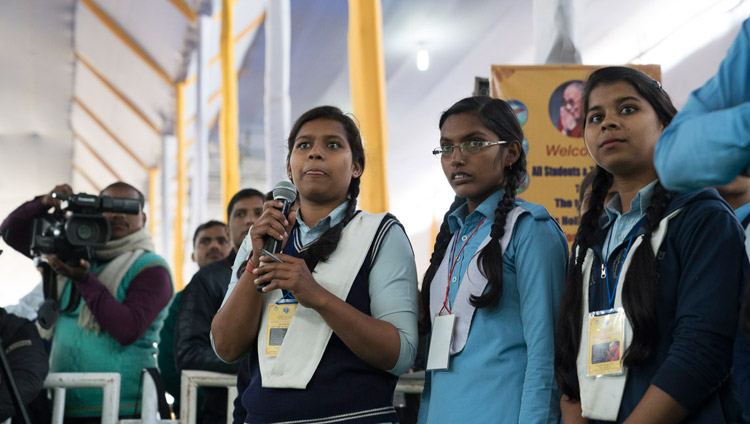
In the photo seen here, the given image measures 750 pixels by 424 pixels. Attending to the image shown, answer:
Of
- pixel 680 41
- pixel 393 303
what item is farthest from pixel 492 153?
pixel 680 41

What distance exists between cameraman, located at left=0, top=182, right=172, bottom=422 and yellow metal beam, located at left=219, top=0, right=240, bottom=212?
11.5 feet

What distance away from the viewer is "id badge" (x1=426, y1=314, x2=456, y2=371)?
5.64ft

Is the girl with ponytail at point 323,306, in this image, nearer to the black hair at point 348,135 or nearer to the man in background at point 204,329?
the black hair at point 348,135

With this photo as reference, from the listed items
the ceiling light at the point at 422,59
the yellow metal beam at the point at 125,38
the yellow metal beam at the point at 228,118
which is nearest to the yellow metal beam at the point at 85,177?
the yellow metal beam at the point at 125,38

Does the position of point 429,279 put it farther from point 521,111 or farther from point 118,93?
point 118,93

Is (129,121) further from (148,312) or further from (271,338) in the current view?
(271,338)

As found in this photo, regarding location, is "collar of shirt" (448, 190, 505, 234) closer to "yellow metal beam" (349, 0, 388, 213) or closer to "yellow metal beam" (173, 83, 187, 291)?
"yellow metal beam" (349, 0, 388, 213)

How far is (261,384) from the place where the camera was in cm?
172

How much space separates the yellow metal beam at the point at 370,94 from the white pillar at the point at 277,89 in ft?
5.15

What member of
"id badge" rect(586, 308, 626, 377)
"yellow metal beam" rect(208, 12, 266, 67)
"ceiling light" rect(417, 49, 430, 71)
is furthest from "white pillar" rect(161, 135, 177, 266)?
"id badge" rect(586, 308, 626, 377)

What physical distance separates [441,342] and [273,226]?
46 cm

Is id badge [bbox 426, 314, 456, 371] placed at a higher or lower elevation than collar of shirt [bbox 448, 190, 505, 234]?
lower

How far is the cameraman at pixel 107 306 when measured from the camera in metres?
2.95

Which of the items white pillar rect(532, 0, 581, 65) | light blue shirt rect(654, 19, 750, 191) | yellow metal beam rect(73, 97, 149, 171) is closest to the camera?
light blue shirt rect(654, 19, 750, 191)
